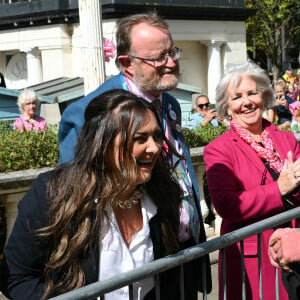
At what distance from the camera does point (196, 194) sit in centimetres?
314

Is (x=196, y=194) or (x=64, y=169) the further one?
(x=196, y=194)

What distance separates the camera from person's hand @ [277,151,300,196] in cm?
324

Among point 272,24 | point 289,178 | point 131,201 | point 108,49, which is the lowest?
point 272,24

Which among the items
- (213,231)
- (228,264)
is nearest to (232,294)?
(228,264)

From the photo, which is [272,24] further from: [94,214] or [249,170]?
[94,214]

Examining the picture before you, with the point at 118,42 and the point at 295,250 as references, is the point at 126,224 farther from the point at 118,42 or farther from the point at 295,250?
the point at 118,42

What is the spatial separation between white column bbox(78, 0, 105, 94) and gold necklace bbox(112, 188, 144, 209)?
4449 mm

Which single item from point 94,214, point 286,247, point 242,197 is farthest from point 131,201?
point 242,197

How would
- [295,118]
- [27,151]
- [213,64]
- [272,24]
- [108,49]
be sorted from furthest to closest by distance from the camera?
[272,24]
[213,64]
[108,49]
[295,118]
[27,151]

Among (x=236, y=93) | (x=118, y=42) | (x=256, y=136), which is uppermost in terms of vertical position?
(x=118, y=42)

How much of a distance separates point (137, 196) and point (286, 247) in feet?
2.13

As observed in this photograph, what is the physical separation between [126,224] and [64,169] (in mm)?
351

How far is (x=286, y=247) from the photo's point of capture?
246 cm

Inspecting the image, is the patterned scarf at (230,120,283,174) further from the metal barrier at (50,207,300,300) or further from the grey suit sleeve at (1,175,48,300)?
the grey suit sleeve at (1,175,48,300)
